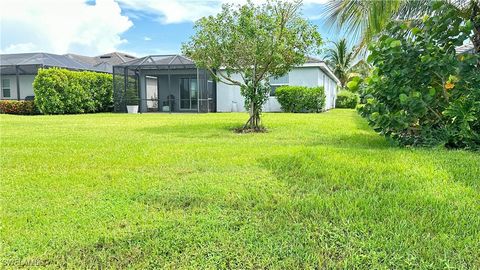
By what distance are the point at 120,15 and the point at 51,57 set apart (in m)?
15.9

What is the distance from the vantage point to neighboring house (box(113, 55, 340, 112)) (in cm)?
2025

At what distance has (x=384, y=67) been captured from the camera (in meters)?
6.19

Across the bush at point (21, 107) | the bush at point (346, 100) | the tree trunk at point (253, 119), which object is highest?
the bush at point (346, 100)

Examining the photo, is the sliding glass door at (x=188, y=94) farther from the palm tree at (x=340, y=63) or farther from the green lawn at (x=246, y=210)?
the palm tree at (x=340, y=63)

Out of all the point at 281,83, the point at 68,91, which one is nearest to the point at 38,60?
the point at 68,91

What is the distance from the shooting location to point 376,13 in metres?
7.37

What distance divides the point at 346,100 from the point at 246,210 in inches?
1088

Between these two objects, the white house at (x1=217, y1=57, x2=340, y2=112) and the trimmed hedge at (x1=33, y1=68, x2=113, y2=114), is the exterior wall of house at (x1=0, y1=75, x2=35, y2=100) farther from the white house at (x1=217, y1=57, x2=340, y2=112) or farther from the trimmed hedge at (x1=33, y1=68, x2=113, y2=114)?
the white house at (x1=217, y1=57, x2=340, y2=112)

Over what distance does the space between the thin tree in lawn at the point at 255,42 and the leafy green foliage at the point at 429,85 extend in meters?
3.22

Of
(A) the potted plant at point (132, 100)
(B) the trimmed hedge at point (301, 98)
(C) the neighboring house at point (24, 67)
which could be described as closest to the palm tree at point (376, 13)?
(B) the trimmed hedge at point (301, 98)

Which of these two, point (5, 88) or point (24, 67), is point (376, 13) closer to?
point (24, 67)

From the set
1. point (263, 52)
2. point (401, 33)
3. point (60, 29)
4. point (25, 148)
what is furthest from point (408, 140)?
point (60, 29)

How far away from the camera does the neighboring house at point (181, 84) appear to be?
20.2 m

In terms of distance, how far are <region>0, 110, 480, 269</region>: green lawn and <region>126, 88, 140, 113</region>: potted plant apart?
15.1 meters
